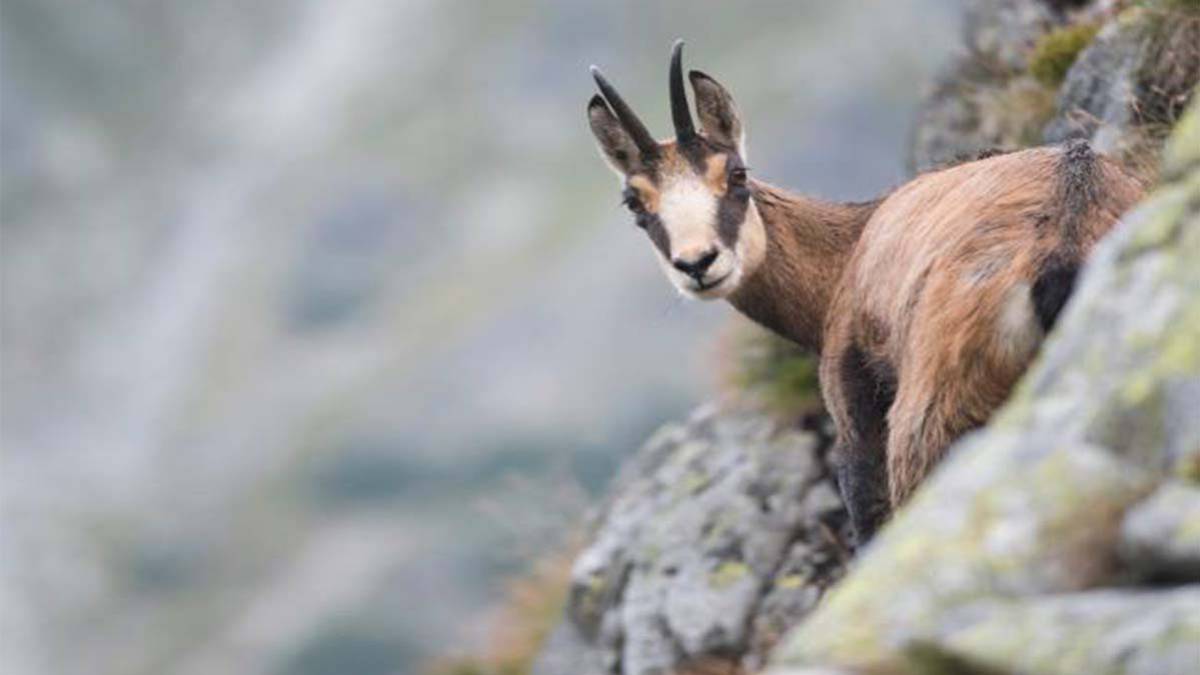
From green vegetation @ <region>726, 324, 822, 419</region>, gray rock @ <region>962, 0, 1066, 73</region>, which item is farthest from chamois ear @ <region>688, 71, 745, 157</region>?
gray rock @ <region>962, 0, 1066, 73</region>

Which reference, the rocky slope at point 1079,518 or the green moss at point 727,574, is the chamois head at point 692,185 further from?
the rocky slope at point 1079,518

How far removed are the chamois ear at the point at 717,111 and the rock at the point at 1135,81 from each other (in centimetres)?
205

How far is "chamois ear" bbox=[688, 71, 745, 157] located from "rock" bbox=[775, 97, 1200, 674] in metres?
5.55

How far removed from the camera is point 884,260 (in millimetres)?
9000

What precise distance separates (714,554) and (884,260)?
402 centimetres

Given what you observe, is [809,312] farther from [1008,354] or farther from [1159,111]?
[1008,354]

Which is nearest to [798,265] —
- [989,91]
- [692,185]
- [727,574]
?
[692,185]

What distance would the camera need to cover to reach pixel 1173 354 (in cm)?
490

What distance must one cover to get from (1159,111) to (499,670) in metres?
6.50

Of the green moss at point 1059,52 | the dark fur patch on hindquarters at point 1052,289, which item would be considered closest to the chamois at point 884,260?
the dark fur patch on hindquarters at point 1052,289

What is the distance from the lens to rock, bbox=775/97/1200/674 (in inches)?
180

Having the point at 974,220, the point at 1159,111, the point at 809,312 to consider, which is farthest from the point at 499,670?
the point at 974,220

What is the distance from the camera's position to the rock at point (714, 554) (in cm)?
1203

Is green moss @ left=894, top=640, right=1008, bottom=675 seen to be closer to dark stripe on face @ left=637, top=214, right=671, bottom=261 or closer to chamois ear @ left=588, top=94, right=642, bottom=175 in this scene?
dark stripe on face @ left=637, top=214, right=671, bottom=261
